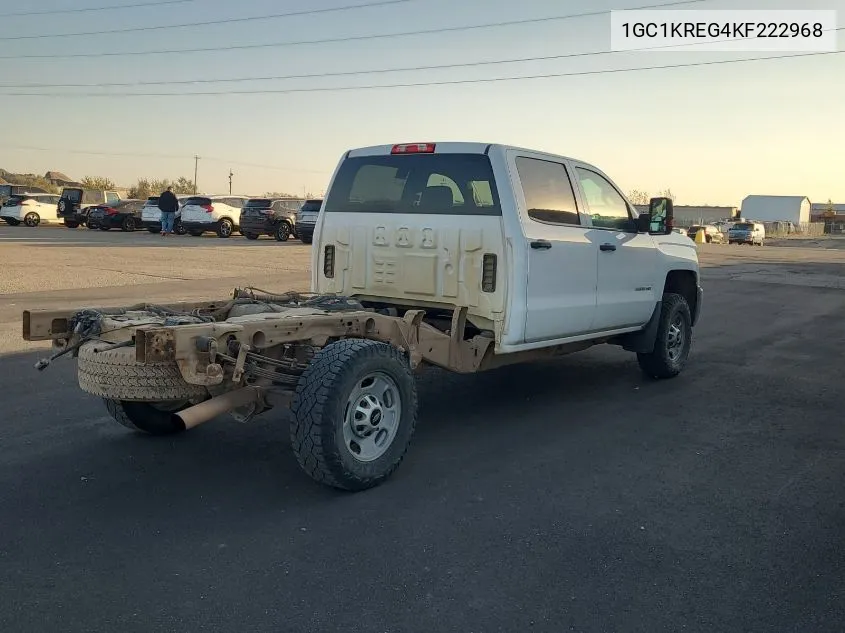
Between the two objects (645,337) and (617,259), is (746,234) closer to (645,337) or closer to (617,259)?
(645,337)

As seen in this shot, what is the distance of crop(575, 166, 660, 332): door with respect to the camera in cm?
668

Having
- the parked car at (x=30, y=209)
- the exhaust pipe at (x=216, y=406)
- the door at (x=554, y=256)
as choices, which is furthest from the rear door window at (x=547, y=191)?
the parked car at (x=30, y=209)

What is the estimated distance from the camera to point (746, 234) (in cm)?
5366

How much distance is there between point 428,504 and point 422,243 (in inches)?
84.8

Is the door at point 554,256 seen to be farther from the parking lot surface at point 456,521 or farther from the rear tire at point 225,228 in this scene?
the rear tire at point 225,228

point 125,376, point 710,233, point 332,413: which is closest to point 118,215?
point 125,376

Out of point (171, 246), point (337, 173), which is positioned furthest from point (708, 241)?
point (337, 173)

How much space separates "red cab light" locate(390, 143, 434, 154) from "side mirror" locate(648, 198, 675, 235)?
2.25 m

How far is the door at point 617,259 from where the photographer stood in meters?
6.68

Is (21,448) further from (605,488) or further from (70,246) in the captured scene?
(70,246)

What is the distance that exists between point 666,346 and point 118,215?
31.6m

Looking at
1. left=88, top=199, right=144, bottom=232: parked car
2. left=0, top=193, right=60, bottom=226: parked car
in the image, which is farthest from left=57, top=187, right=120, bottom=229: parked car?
left=88, top=199, right=144, bottom=232: parked car

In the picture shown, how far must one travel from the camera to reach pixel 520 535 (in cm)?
403

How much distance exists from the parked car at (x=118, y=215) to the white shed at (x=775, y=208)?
8538cm
